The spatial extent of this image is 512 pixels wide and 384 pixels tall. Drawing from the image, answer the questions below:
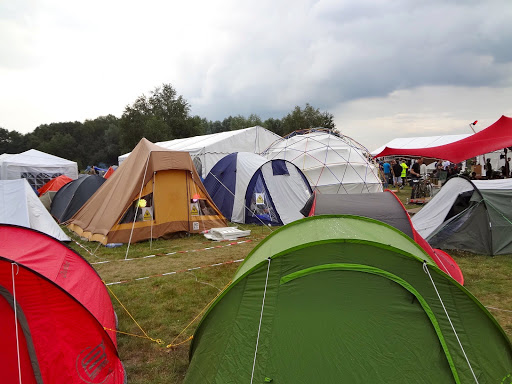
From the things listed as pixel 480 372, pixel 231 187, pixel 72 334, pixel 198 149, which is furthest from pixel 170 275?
pixel 198 149

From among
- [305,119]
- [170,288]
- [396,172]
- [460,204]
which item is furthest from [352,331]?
[305,119]

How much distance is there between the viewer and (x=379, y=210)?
5.65m

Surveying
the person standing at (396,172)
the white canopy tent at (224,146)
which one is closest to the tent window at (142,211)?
the white canopy tent at (224,146)

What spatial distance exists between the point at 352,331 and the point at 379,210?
3496mm

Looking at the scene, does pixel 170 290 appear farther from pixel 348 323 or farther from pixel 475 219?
pixel 475 219

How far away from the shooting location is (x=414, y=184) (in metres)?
14.8

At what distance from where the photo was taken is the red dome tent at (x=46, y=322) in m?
2.62

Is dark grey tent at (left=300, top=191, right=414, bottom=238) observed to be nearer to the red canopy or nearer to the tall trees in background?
the red canopy

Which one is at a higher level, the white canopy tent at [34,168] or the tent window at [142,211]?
the white canopy tent at [34,168]

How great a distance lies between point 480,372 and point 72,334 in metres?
3.19

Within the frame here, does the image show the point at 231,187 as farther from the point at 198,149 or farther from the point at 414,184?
the point at 414,184

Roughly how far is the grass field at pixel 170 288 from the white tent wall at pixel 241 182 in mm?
2510

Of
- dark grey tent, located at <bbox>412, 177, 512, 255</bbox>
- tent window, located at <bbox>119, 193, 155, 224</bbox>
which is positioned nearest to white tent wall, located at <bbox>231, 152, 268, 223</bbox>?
tent window, located at <bbox>119, 193, 155, 224</bbox>

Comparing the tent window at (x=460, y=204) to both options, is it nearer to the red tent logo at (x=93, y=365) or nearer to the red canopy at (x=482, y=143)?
the red canopy at (x=482, y=143)
